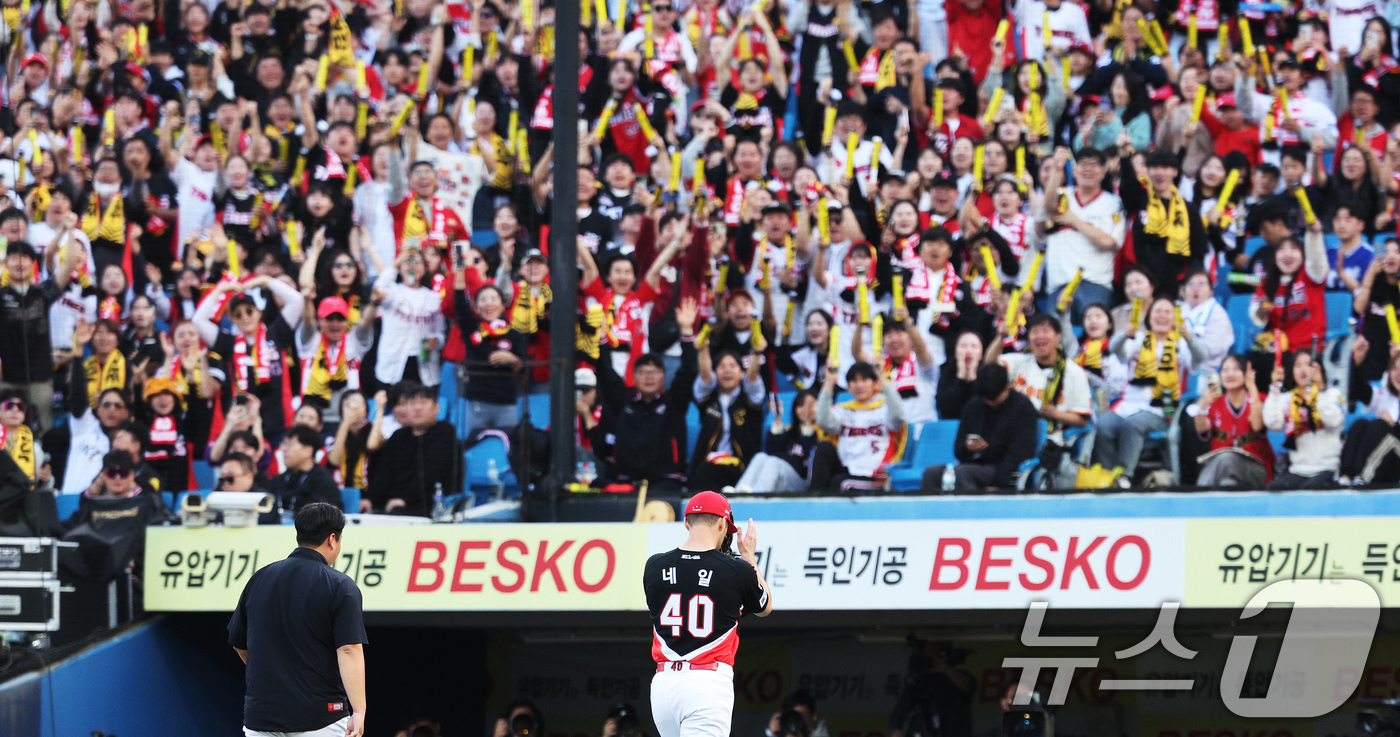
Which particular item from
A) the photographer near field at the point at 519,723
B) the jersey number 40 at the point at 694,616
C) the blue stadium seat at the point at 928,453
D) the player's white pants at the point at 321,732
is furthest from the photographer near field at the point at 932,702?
the player's white pants at the point at 321,732

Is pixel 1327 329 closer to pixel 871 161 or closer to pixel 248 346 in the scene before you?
pixel 871 161

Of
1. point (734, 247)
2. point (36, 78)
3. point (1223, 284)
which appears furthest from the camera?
point (36, 78)

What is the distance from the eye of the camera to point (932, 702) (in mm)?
9328

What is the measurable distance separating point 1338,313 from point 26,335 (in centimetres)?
846

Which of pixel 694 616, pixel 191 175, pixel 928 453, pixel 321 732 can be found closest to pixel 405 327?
pixel 191 175

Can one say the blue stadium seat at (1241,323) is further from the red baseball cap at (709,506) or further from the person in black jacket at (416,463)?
the red baseball cap at (709,506)

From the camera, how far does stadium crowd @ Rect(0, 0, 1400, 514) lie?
9773mm

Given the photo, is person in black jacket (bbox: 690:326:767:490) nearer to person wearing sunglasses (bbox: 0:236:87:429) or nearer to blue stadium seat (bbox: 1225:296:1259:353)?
blue stadium seat (bbox: 1225:296:1259:353)

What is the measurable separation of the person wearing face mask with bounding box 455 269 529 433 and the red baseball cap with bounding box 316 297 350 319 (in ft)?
2.94

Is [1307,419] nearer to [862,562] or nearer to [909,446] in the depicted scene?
[909,446]

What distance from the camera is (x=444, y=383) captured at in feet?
34.1

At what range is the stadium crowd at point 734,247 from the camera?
32.1 feet

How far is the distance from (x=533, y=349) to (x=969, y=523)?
3.37 m

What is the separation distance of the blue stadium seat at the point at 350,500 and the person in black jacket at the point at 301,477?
4.8 inches
